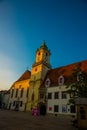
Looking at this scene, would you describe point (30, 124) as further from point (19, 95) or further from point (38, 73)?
point (19, 95)

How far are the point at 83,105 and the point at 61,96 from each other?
18.3 metres

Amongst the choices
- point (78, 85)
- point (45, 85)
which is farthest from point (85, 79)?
point (45, 85)

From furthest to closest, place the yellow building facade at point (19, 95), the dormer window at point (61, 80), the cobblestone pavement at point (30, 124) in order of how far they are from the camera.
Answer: the yellow building facade at point (19, 95)
the dormer window at point (61, 80)
the cobblestone pavement at point (30, 124)

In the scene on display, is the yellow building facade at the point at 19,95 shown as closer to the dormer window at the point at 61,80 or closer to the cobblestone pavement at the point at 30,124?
the dormer window at the point at 61,80

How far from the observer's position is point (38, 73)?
37750 millimetres

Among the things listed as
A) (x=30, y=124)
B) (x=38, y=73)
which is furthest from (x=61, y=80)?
(x=30, y=124)

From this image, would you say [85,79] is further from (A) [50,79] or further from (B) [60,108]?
(A) [50,79]

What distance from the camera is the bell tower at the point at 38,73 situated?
34.7 m

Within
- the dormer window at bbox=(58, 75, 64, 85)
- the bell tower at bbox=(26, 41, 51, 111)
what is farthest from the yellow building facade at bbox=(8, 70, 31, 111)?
the dormer window at bbox=(58, 75, 64, 85)

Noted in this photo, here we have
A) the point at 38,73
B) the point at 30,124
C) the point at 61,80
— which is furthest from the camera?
the point at 38,73

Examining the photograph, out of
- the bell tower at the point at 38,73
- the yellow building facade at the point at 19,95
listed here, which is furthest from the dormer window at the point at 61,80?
the yellow building facade at the point at 19,95

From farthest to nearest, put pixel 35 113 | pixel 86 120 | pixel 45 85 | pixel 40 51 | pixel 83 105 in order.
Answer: pixel 40 51
pixel 45 85
pixel 35 113
pixel 83 105
pixel 86 120

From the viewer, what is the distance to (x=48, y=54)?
143 ft

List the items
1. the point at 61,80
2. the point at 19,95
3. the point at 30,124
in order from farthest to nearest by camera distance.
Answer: the point at 19,95
the point at 61,80
the point at 30,124
